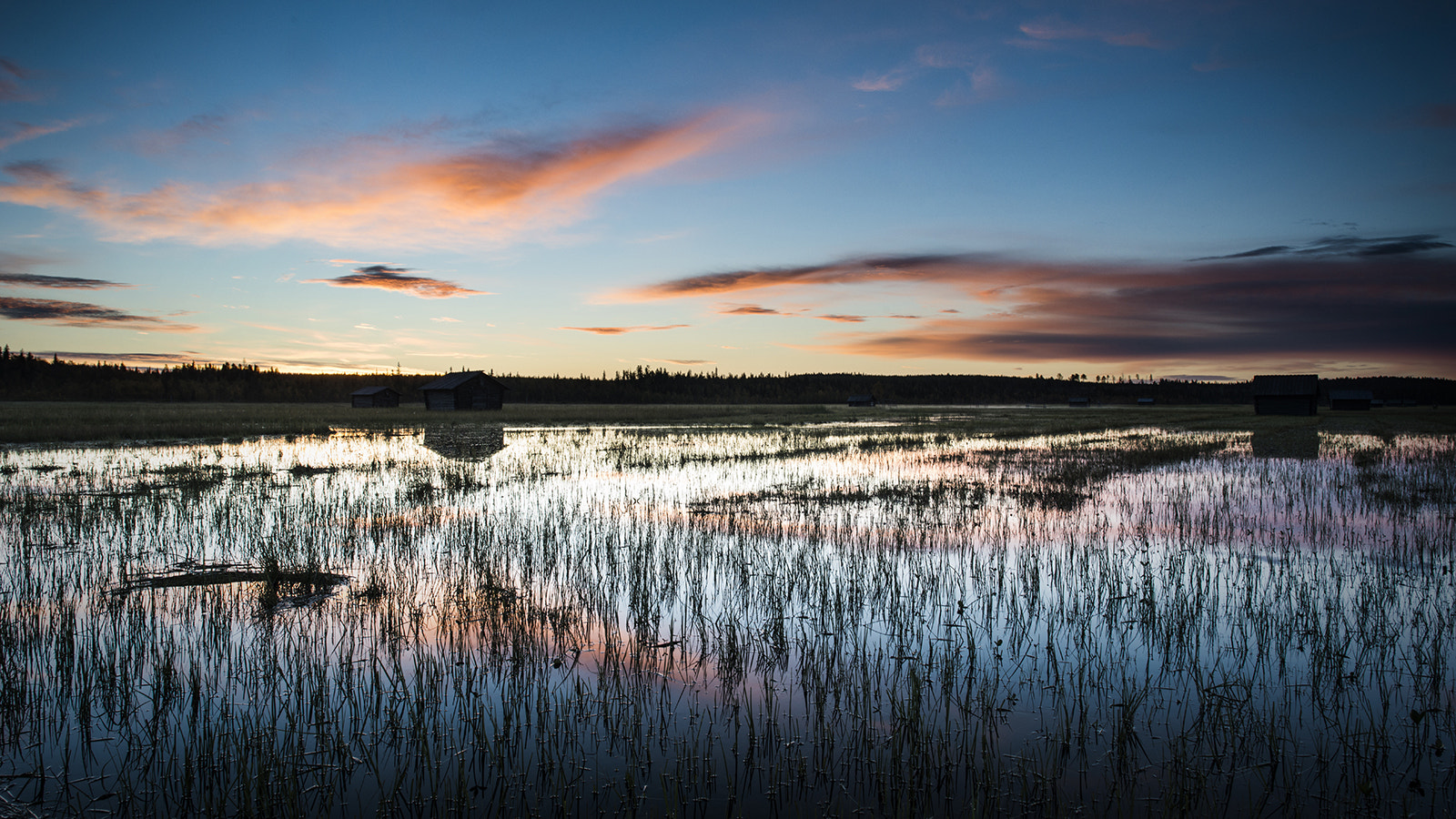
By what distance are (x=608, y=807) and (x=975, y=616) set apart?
4.49m

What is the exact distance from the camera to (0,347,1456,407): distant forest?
119 m

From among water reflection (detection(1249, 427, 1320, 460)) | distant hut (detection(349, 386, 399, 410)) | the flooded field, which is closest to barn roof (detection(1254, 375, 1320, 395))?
water reflection (detection(1249, 427, 1320, 460))

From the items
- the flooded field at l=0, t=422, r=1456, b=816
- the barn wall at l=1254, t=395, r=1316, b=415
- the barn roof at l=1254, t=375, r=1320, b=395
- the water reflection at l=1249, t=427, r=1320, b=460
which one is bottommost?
the flooded field at l=0, t=422, r=1456, b=816

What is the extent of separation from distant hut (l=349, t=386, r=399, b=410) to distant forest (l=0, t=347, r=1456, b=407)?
18.5 meters

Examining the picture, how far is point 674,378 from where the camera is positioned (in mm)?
179375

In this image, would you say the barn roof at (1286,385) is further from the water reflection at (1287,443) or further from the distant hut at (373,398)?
the distant hut at (373,398)

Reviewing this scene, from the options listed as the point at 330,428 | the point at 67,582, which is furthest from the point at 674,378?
the point at 67,582

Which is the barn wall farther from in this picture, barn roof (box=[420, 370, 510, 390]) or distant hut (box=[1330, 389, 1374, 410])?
barn roof (box=[420, 370, 510, 390])

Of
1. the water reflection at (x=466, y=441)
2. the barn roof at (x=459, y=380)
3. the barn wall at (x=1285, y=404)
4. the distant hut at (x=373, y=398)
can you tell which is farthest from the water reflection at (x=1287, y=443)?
the distant hut at (x=373, y=398)

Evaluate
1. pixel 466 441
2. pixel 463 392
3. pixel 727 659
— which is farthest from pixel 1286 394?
pixel 463 392

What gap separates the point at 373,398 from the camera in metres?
84.9

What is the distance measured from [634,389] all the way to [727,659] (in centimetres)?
14986

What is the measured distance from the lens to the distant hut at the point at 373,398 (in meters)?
84.2

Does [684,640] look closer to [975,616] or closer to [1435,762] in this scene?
[975,616]
